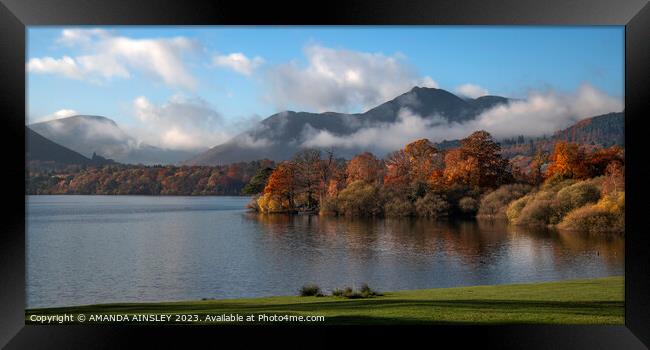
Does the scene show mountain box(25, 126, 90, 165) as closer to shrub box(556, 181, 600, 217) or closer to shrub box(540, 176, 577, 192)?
shrub box(540, 176, 577, 192)

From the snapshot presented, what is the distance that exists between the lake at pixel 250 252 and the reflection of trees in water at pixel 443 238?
31mm

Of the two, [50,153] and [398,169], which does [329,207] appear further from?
[50,153]

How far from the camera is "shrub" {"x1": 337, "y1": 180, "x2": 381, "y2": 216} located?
17125mm

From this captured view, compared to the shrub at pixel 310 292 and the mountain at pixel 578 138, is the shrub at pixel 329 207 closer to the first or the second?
the mountain at pixel 578 138

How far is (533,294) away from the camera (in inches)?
316

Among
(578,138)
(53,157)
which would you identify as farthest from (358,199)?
(53,157)

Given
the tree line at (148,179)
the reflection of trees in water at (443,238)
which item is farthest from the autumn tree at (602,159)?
the tree line at (148,179)

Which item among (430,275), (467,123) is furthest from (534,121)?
(430,275)

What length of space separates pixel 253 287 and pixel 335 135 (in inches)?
254

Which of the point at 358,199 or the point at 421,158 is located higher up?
the point at 421,158

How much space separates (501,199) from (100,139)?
1241 centimetres

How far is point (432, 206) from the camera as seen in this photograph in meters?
18.2

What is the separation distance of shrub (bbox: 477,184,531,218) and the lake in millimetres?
451

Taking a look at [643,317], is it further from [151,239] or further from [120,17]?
[151,239]
